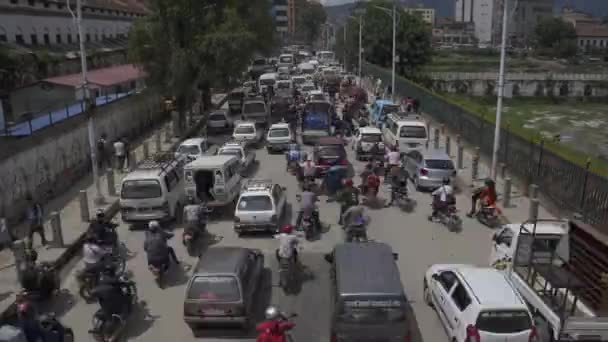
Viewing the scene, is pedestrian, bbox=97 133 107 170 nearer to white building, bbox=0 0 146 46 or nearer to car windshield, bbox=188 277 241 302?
white building, bbox=0 0 146 46

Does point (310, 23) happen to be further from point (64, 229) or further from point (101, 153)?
point (64, 229)

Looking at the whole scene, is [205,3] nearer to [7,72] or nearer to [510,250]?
[7,72]

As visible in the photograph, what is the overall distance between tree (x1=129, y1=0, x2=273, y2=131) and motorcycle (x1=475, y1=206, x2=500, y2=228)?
19.6 meters

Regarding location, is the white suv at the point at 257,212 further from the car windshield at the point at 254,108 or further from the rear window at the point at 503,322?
the car windshield at the point at 254,108

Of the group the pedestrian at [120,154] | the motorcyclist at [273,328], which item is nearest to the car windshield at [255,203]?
the motorcyclist at [273,328]

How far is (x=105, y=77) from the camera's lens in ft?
119

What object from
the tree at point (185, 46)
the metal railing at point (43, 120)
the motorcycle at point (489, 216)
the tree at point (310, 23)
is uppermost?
the tree at point (310, 23)

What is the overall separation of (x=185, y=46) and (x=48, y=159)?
14499mm

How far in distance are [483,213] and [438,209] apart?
A: 141 cm

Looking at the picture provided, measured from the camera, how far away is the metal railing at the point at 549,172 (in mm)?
15932

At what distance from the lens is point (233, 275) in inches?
422

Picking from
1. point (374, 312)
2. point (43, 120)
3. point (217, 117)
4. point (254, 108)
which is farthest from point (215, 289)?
point (254, 108)

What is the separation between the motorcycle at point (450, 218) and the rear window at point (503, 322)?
24.8ft

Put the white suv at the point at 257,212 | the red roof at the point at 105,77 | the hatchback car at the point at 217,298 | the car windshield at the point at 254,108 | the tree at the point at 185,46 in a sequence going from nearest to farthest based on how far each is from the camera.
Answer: the hatchback car at the point at 217,298 < the white suv at the point at 257,212 < the red roof at the point at 105,77 < the tree at the point at 185,46 < the car windshield at the point at 254,108
